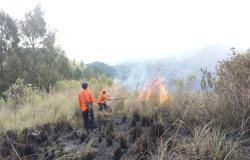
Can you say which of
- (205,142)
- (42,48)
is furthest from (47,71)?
(205,142)

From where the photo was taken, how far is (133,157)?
537 cm

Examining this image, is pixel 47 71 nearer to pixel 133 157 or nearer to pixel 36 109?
pixel 36 109

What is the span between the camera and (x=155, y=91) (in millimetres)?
9602

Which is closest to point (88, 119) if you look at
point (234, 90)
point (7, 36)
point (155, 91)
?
point (155, 91)

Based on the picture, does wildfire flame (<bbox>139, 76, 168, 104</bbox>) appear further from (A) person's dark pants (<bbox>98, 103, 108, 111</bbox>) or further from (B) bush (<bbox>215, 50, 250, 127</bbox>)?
(B) bush (<bbox>215, 50, 250, 127</bbox>)

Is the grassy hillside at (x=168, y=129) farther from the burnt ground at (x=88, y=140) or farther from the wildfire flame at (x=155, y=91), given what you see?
the wildfire flame at (x=155, y=91)

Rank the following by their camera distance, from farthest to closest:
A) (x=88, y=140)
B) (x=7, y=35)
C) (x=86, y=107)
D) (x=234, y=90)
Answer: (x=7, y=35), (x=86, y=107), (x=88, y=140), (x=234, y=90)

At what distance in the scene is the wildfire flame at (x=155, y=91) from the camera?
30.2 feet

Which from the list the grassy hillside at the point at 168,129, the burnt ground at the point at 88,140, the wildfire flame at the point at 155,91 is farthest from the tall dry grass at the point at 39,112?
the wildfire flame at the point at 155,91

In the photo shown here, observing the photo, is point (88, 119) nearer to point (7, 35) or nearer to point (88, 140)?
point (88, 140)

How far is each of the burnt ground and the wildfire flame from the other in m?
1.04

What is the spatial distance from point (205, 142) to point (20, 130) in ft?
16.8

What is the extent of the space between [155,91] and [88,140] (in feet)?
10.7

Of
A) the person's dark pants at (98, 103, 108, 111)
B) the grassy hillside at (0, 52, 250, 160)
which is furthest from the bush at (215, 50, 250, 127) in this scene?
the person's dark pants at (98, 103, 108, 111)
